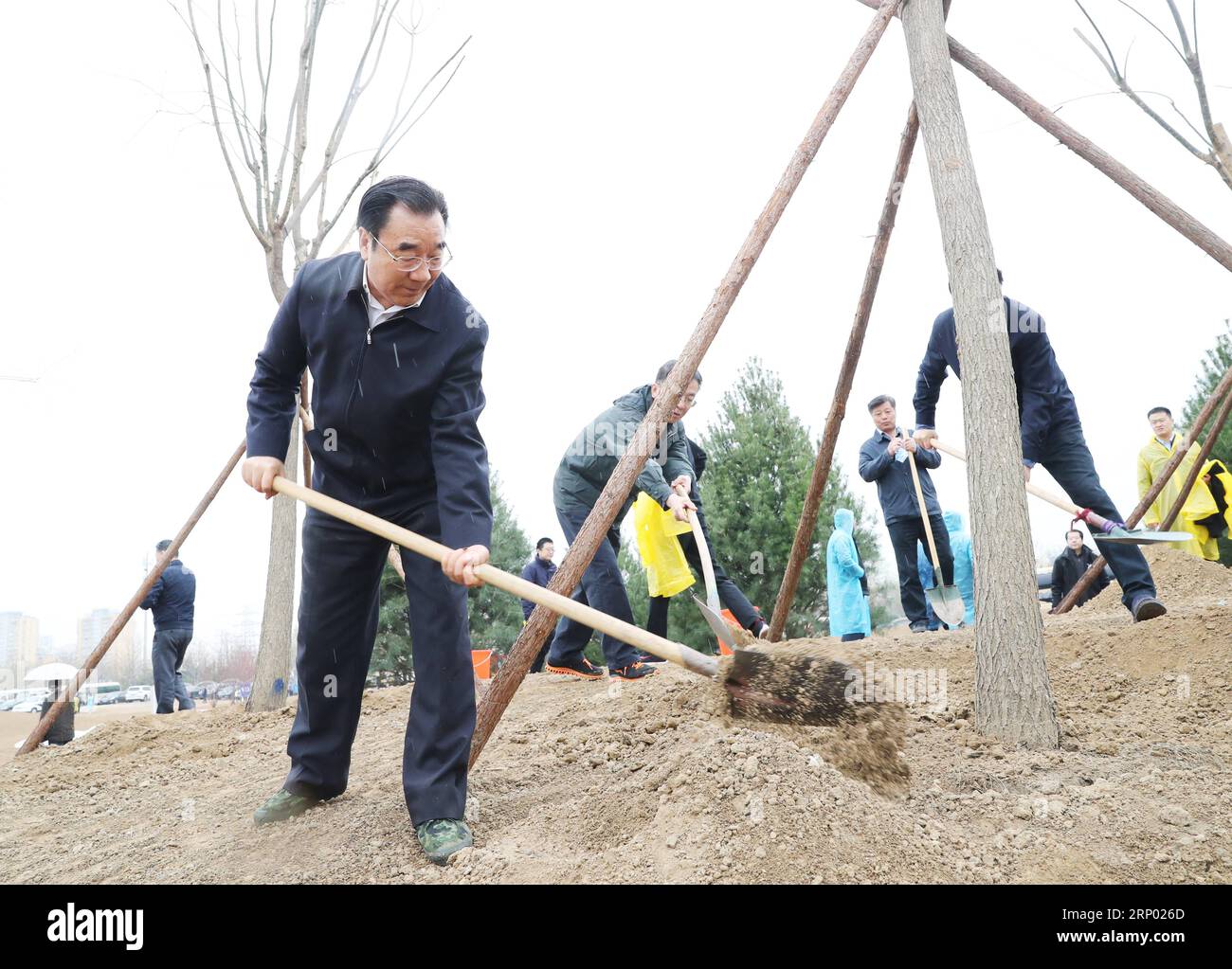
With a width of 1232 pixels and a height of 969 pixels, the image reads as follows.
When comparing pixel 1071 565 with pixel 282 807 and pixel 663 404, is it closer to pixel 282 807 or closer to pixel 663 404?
pixel 663 404

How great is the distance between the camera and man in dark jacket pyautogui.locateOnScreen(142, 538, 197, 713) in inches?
320

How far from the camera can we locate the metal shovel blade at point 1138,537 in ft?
13.7

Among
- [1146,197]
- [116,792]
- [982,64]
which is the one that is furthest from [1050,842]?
[116,792]

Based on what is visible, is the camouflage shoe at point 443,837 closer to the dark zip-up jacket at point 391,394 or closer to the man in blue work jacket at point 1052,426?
the dark zip-up jacket at point 391,394

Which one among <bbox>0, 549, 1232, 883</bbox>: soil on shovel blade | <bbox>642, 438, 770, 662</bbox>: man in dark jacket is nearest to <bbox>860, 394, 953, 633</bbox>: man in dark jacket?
<bbox>642, 438, 770, 662</bbox>: man in dark jacket

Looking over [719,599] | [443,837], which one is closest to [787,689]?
[443,837]

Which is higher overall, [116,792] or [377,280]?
Result: [377,280]

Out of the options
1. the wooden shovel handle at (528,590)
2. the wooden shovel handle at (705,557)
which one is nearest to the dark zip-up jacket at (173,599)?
the wooden shovel handle at (705,557)

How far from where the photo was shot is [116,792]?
3.84m

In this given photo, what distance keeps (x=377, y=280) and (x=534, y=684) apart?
11.7 feet

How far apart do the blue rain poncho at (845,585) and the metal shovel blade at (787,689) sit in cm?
538

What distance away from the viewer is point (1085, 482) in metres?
4.52
